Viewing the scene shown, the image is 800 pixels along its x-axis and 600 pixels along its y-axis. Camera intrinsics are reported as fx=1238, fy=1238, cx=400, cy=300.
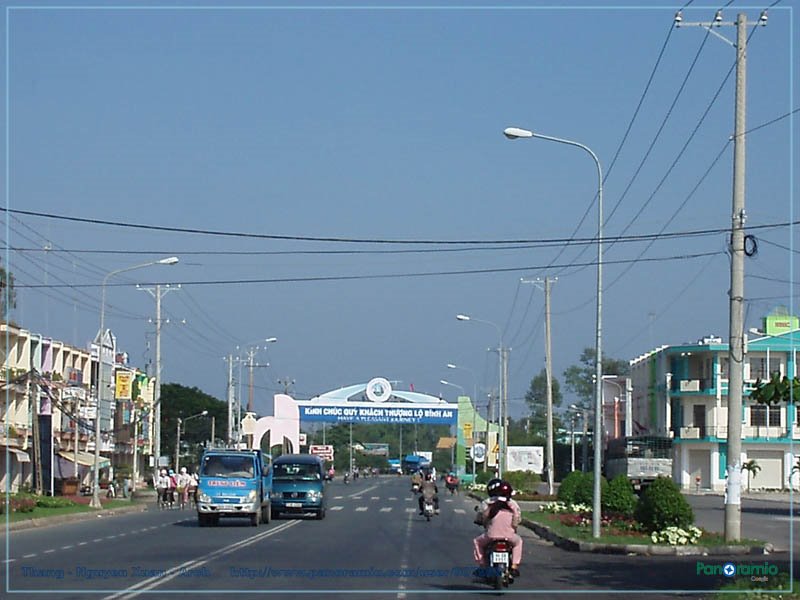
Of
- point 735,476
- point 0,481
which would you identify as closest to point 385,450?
point 0,481

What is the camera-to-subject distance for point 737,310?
2672cm

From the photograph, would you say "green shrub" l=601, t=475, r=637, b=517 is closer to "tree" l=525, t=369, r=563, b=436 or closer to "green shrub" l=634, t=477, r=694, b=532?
"green shrub" l=634, t=477, r=694, b=532

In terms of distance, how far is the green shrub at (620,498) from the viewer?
1265 inches

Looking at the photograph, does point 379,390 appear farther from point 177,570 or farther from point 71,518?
point 177,570

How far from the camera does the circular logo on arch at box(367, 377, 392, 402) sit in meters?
83.9

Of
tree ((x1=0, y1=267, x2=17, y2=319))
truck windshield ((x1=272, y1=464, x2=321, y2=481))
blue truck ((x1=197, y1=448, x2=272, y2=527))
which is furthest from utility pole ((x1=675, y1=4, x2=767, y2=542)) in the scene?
tree ((x1=0, y1=267, x2=17, y2=319))

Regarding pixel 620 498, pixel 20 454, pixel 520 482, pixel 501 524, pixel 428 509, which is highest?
pixel 501 524

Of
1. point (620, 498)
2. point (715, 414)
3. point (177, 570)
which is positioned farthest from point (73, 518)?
point (715, 414)

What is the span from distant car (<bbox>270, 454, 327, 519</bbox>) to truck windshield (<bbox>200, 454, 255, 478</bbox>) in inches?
186

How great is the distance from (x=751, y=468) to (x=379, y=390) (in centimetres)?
2555

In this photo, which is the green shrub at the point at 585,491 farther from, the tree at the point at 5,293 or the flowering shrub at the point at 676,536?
the tree at the point at 5,293

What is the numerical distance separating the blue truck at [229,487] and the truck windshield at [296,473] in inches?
187

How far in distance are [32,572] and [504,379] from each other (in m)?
53.1

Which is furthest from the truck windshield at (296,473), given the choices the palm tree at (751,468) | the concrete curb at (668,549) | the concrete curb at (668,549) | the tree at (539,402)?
the tree at (539,402)
